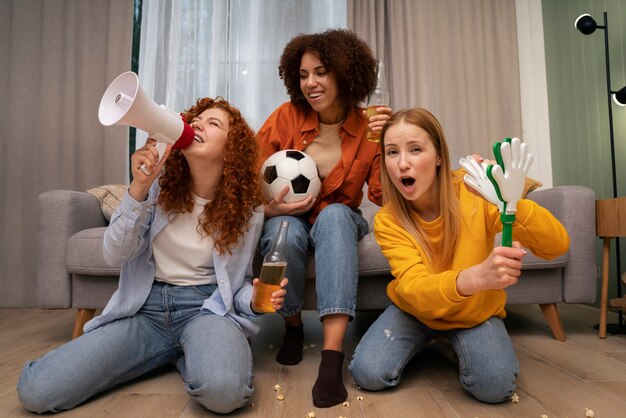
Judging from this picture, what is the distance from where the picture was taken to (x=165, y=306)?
1.35 meters

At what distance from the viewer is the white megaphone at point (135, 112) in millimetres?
1075

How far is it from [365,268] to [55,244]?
128 cm

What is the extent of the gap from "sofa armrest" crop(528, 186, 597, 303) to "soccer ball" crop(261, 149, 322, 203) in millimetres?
1035

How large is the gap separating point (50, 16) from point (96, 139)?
2.91ft

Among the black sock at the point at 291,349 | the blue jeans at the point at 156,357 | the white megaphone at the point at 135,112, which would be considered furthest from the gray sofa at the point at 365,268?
the white megaphone at the point at 135,112

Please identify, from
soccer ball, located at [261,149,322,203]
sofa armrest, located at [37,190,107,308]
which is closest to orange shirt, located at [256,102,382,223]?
soccer ball, located at [261,149,322,203]

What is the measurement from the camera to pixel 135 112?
108 centimetres

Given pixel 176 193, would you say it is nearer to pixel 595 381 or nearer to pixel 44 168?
pixel 595 381

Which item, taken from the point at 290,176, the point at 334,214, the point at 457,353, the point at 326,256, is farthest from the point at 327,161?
the point at 457,353

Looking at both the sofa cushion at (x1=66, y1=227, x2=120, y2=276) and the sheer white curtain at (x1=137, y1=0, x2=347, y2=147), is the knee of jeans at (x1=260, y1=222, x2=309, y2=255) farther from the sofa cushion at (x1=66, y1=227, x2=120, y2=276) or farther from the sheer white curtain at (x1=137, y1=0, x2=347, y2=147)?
the sheer white curtain at (x1=137, y1=0, x2=347, y2=147)

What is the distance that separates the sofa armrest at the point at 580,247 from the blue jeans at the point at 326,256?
0.87 meters

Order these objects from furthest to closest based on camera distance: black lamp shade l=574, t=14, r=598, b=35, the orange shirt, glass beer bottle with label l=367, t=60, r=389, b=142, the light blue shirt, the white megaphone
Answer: black lamp shade l=574, t=14, r=598, b=35 → the orange shirt → glass beer bottle with label l=367, t=60, r=389, b=142 → the light blue shirt → the white megaphone

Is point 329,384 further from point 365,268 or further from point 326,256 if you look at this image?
point 365,268

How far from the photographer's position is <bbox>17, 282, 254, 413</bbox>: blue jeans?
1103 mm
